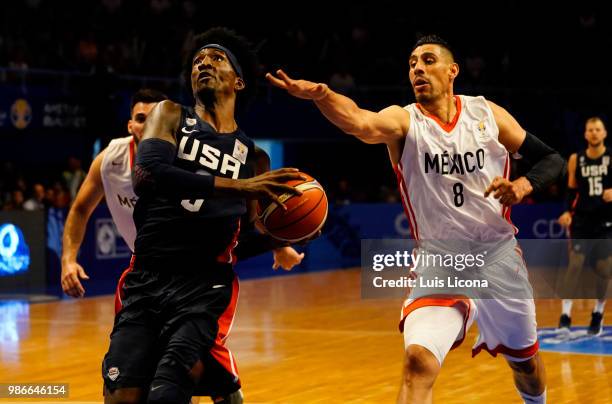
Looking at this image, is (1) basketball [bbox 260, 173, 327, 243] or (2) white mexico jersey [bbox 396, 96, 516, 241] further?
(2) white mexico jersey [bbox 396, 96, 516, 241]

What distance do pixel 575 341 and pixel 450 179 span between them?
5129 millimetres

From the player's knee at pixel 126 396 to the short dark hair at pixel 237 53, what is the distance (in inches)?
64.2

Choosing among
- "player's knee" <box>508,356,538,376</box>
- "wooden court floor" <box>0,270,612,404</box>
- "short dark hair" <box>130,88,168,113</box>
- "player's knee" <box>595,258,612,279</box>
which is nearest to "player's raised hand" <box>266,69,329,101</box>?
"player's knee" <box>508,356,538,376</box>

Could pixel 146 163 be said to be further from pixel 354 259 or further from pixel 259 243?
pixel 354 259

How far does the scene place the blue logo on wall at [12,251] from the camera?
14109 millimetres

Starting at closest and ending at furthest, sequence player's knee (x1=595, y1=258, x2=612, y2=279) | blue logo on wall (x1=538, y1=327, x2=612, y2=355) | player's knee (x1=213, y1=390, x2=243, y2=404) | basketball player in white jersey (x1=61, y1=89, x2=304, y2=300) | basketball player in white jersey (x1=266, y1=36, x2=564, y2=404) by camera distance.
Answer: player's knee (x1=213, y1=390, x2=243, y2=404), basketball player in white jersey (x1=266, y1=36, x2=564, y2=404), basketball player in white jersey (x1=61, y1=89, x2=304, y2=300), blue logo on wall (x1=538, y1=327, x2=612, y2=355), player's knee (x1=595, y1=258, x2=612, y2=279)

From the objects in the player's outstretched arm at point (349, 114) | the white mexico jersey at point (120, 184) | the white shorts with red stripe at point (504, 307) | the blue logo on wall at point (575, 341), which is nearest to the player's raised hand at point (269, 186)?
the player's outstretched arm at point (349, 114)

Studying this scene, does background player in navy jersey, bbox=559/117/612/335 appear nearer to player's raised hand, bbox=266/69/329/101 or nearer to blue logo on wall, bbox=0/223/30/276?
player's raised hand, bbox=266/69/329/101

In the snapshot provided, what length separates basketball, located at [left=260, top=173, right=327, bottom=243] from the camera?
4797 mm

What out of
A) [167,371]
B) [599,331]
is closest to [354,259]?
[599,331]

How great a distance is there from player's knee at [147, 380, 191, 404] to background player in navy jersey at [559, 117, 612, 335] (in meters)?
6.71

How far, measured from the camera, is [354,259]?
19.3 m

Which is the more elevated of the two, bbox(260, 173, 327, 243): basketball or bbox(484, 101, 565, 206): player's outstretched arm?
bbox(484, 101, 565, 206): player's outstretched arm

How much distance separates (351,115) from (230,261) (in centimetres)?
91
